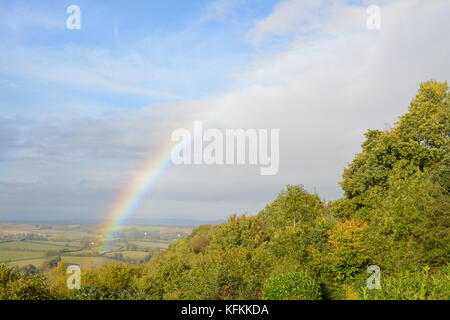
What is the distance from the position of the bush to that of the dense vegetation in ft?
0.13

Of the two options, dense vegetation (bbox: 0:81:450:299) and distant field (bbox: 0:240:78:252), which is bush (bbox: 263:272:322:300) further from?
distant field (bbox: 0:240:78:252)

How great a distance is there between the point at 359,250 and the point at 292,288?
12425 millimetres

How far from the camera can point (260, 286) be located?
21.7 meters

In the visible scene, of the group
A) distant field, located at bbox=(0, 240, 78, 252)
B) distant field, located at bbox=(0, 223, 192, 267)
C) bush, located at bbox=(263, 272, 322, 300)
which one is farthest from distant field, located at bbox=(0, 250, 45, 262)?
bush, located at bbox=(263, 272, 322, 300)

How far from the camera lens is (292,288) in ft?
48.8

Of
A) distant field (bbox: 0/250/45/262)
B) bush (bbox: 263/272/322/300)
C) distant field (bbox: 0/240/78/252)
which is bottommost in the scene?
distant field (bbox: 0/250/45/262)

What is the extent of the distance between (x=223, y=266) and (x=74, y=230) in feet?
161

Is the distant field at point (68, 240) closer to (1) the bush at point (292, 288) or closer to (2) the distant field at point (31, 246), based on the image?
(2) the distant field at point (31, 246)

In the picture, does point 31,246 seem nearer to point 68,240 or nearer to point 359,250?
point 68,240

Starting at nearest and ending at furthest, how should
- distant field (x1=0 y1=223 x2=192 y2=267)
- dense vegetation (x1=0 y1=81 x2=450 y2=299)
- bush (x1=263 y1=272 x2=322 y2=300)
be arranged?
bush (x1=263 y1=272 x2=322 y2=300), dense vegetation (x1=0 y1=81 x2=450 y2=299), distant field (x1=0 y1=223 x2=192 y2=267)

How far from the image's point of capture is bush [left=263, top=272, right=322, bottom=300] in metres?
14.7

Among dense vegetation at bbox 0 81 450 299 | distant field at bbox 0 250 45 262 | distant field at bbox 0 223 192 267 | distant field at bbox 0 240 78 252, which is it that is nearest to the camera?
dense vegetation at bbox 0 81 450 299

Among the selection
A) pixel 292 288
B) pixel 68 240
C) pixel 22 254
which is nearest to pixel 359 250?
pixel 292 288
